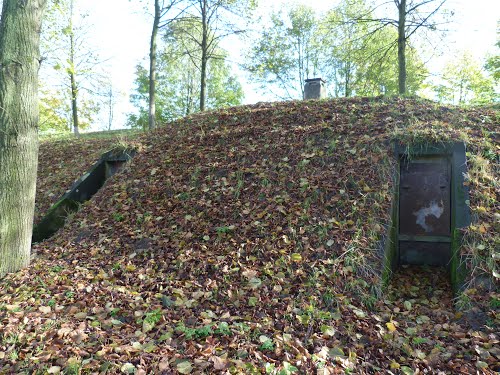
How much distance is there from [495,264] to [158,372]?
12.3 ft

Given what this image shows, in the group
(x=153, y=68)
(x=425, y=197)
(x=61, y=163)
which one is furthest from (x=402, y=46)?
(x=61, y=163)

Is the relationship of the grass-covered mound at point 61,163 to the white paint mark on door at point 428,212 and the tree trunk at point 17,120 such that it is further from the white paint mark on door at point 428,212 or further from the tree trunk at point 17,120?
the white paint mark on door at point 428,212

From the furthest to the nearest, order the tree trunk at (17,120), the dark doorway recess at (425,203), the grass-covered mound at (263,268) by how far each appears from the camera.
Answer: the dark doorway recess at (425,203) < the tree trunk at (17,120) < the grass-covered mound at (263,268)

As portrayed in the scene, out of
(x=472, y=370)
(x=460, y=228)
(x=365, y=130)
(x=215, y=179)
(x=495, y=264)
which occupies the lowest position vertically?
(x=472, y=370)

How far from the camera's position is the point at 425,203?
5.38 metres

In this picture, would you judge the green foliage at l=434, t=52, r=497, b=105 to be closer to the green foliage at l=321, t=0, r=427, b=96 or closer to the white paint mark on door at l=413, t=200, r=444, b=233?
the green foliage at l=321, t=0, r=427, b=96

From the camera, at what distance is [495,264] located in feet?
13.3

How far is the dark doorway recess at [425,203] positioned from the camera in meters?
5.11

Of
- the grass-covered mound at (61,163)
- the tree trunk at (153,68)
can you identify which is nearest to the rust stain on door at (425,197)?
the grass-covered mound at (61,163)

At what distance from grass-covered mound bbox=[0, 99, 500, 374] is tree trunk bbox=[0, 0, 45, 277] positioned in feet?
1.64

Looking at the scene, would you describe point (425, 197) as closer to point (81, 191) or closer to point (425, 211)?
point (425, 211)

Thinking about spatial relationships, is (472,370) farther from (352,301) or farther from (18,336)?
(18,336)

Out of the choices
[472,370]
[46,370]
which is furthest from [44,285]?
[472,370]

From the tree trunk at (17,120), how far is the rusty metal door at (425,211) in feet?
17.5
